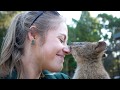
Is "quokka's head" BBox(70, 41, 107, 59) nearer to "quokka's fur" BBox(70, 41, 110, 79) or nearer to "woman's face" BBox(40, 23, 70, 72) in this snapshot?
"quokka's fur" BBox(70, 41, 110, 79)

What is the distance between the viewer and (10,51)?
94 centimetres

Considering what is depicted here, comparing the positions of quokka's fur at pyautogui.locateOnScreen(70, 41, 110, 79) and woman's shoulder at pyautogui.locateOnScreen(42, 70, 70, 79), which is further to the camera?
quokka's fur at pyautogui.locateOnScreen(70, 41, 110, 79)

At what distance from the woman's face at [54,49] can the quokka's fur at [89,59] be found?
0.84 feet

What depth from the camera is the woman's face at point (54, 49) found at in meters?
0.95

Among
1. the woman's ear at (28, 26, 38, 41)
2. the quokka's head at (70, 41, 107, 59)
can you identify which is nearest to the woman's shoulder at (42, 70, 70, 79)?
the woman's ear at (28, 26, 38, 41)

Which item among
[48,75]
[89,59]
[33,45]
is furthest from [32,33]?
[89,59]

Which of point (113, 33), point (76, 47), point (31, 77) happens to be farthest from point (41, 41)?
point (113, 33)

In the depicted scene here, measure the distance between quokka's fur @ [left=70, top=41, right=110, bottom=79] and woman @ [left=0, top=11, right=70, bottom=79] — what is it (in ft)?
0.90

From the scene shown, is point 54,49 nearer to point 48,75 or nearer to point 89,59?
point 48,75

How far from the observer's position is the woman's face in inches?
37.4

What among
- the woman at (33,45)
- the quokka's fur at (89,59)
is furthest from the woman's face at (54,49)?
the quokka's fur at (89,59)

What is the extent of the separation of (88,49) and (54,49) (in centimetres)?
49
